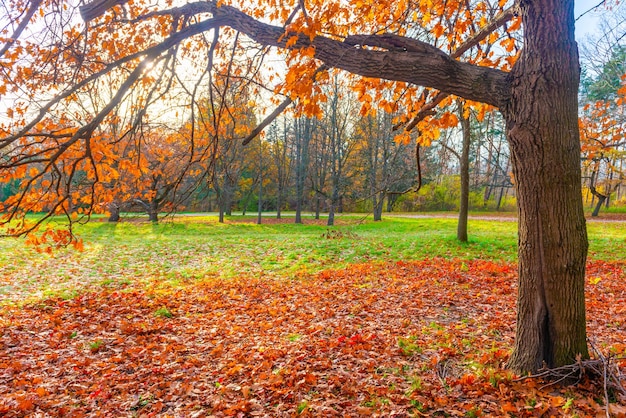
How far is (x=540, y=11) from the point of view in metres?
2.81

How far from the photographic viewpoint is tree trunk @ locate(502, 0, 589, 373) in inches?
110

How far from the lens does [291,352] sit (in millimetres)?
4570

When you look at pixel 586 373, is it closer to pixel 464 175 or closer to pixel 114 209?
pixel 114 209

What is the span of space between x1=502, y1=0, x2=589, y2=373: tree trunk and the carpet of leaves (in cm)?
66

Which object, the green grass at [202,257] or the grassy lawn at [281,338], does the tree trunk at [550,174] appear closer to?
the grassy lawn at [281,338]

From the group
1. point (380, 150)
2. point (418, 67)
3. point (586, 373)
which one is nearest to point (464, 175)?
point (586, 373)

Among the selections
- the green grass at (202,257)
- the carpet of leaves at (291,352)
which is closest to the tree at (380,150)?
the green grass at (202,257)

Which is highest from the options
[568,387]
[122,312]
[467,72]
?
[467,72]

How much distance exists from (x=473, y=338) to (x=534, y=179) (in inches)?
103

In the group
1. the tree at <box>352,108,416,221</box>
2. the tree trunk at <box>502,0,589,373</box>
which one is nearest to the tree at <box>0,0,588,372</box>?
the tree trunk at <box>502,0,589,373</box>

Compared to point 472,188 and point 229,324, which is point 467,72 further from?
point 472,188

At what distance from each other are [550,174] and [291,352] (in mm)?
3525

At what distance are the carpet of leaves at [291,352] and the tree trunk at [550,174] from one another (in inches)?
26.1

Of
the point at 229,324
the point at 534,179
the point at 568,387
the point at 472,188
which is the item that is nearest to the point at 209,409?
the point at 229,324
